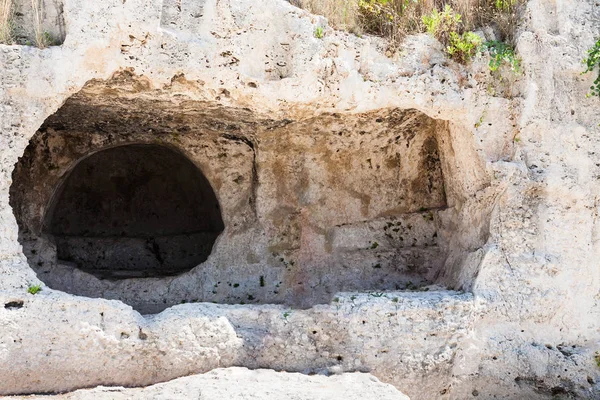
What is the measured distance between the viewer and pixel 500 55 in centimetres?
560

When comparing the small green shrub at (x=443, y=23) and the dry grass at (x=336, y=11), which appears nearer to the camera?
the dry grass at (x=336, y=11)

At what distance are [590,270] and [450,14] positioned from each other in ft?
7.18

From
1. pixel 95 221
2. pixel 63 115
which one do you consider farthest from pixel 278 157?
pixel 95 221

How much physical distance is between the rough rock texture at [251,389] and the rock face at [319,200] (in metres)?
0.16

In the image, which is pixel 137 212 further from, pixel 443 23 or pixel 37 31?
pixel 443 23

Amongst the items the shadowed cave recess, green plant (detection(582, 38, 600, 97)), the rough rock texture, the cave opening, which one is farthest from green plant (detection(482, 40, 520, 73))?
the cave opening

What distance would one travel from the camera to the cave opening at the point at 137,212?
8305 mm

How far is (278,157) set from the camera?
6.35 meters

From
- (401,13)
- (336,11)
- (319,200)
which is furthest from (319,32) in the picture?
(319,200)

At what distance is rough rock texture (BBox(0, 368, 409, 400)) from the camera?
14.6 feet

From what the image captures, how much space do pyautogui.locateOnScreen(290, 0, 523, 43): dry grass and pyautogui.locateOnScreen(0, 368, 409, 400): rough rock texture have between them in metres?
2.51

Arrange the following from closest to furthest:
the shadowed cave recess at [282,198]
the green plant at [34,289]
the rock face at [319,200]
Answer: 1. the green plant at [34,289]
2. the rock face at [319,200]
3. the shadowed cave recess at [282,198]

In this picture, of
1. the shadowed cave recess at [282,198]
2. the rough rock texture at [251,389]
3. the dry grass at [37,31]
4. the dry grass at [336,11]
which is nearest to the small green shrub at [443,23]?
the dry grass at [336,11]

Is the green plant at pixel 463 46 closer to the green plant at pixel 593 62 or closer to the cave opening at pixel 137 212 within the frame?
the green plant at pixel 593 62
